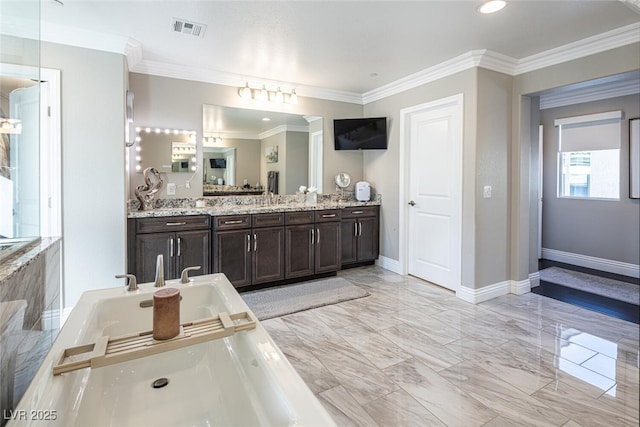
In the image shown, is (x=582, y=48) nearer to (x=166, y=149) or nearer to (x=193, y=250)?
(x=193, y=250)

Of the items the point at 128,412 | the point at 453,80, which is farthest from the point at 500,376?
the point at 453,80

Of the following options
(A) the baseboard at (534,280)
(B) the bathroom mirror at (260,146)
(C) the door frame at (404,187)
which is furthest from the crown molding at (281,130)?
(A) the baseboard at (534,280)

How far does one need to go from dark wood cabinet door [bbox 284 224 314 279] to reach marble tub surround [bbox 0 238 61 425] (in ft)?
7.96

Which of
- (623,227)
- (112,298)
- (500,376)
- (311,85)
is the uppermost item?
(311,85)

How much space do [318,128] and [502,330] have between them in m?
3.27

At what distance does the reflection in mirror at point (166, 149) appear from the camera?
11.5 ft

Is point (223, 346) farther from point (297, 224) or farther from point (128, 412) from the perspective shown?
point (297, 224)

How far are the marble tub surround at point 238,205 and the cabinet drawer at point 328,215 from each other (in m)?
0.05

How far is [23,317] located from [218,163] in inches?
118

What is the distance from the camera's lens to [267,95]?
411 cm

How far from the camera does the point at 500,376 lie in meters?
2.06

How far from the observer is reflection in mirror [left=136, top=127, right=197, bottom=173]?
352 cm

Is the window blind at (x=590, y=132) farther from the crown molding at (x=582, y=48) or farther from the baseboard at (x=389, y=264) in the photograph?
the baseboard at (x=389, y=264)

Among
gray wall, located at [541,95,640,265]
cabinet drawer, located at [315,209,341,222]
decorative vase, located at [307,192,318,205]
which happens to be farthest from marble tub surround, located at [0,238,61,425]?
gray wall, located at [541,95,640,265]
